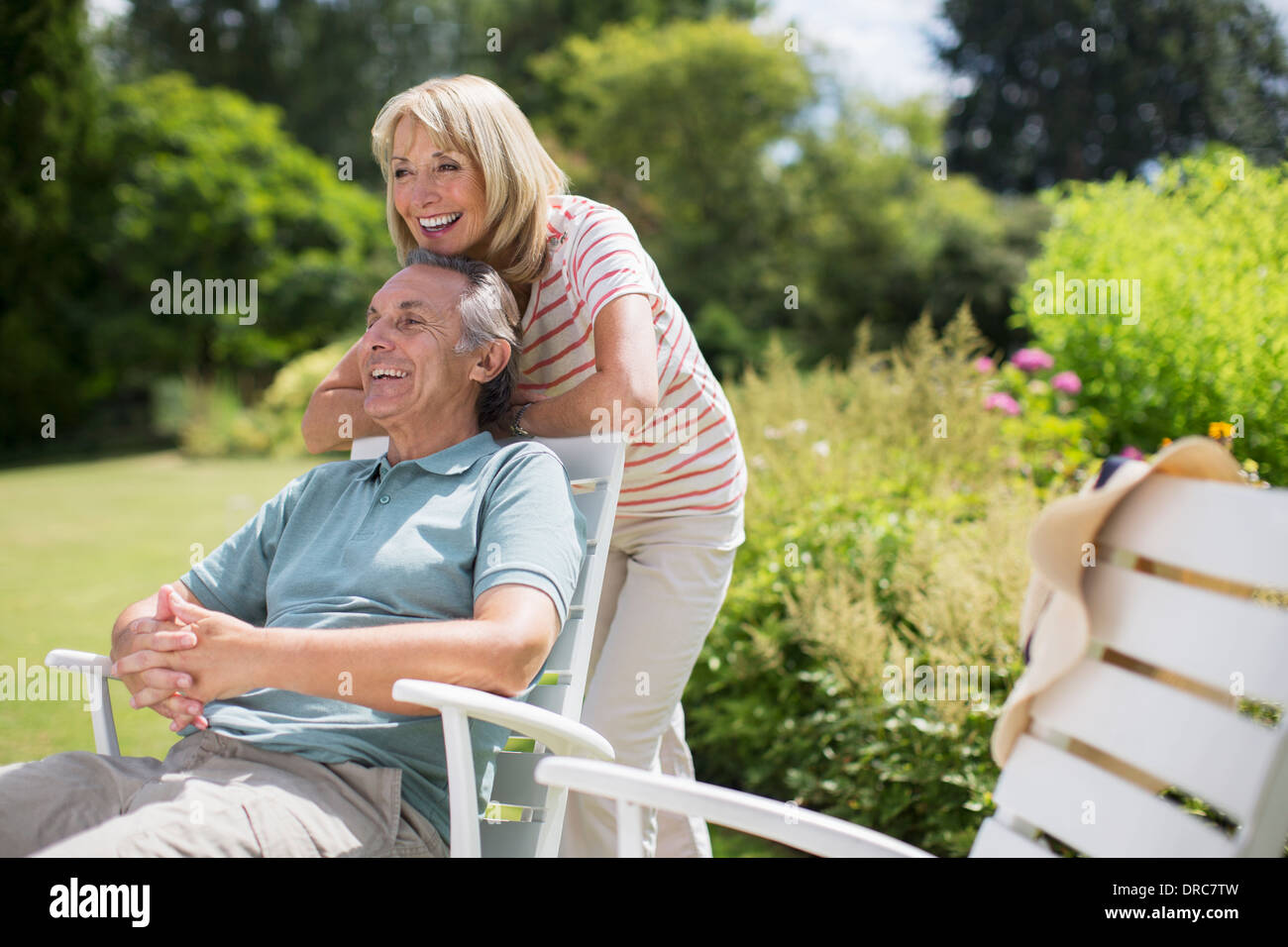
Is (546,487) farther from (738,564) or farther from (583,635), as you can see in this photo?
(738,564)

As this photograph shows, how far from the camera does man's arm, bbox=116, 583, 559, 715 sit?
1704 mm

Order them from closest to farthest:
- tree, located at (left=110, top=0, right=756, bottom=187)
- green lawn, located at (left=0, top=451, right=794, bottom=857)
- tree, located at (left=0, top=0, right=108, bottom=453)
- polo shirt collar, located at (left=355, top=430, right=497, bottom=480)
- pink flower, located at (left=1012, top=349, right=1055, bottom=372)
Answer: polo shirt collar, located at (left=355, top=430, right=497, bottom=480)
green lawn, located at (left=0, top=451, right=794, bottom=857)
pink flower, located at (left=1012, top=349, right=1055, bottom=372)
tree, located at (left=0, top=0, right=108, bottom=453)
tree, located at (left=110, top=0, right=756, bottom=187)

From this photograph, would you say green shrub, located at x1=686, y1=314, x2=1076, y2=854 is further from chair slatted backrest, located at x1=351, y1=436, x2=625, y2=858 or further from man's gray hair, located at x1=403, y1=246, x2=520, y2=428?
man's gray hair, located at x1=403, y1=246, x2=520, y2=428

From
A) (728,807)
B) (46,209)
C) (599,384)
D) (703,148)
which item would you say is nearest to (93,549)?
(599,384)

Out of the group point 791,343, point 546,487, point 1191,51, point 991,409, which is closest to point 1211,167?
point 991,409

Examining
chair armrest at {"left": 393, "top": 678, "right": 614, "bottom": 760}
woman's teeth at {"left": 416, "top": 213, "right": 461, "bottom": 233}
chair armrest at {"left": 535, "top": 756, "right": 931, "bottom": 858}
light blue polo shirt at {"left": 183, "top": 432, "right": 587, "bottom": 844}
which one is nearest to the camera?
chair armrest at {"left": 535, "top": 756, "right": 931, "bottom": 858}

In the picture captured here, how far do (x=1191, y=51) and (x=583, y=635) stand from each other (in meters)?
28.6

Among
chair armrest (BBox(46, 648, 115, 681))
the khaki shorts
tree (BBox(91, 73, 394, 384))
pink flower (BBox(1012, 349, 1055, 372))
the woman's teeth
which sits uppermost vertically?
tree (BBox(91, 73, 394, 384))

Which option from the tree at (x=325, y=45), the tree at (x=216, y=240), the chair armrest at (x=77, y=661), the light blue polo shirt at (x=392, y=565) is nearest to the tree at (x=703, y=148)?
the tree at (x=216, y=240)

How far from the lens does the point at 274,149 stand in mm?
19578

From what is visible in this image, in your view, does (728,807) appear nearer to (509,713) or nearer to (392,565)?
(509,713)

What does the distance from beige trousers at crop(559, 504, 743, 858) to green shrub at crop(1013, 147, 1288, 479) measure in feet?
10.2

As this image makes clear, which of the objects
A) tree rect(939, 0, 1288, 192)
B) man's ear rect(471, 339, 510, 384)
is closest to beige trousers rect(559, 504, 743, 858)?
man's ear rect(471, 339, 510, 384)

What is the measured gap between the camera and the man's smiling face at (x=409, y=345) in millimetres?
2117
